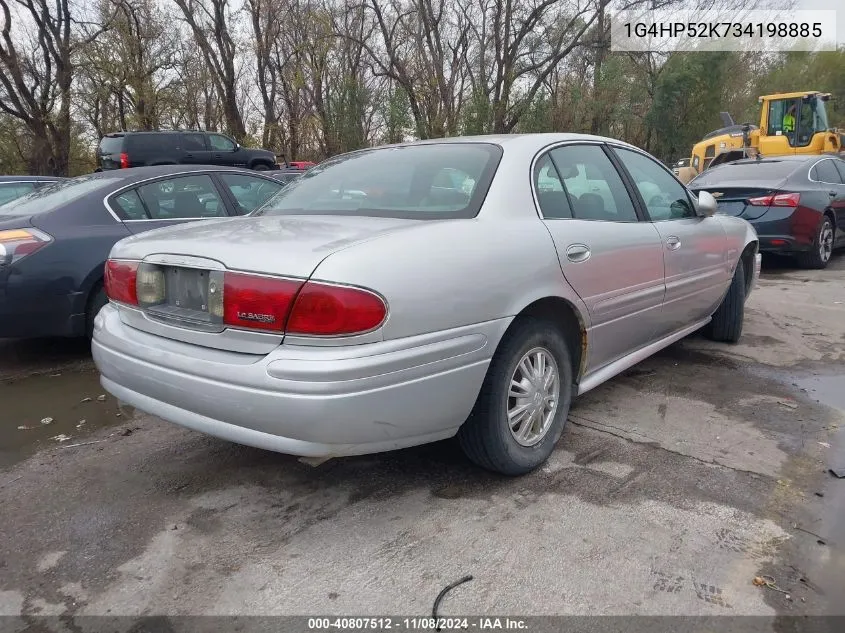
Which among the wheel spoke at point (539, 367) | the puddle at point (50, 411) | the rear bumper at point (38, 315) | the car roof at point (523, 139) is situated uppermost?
the car roof at point (523, 139)

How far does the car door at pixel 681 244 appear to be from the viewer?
3.68 meters

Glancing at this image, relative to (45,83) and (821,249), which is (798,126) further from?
(45,83)

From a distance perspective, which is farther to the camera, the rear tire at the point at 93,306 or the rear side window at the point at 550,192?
the rear tire at the point at 93,306

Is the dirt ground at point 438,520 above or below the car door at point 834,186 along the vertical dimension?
below

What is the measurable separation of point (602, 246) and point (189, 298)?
6.17ft

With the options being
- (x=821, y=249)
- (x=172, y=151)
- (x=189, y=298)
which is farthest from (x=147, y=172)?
(x=172, y=151)

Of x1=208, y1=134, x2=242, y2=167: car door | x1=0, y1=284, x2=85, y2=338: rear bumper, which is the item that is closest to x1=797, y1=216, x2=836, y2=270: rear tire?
x1=0, y1=284, x2=85, y2=338: rear bumper

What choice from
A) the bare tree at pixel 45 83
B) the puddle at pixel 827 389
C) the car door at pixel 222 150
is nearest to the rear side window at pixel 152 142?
the car door at pixel 222 150

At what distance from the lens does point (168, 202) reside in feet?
16.7

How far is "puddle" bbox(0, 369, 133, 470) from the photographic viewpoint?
3.28 metres

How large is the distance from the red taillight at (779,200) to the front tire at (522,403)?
605 centimetres

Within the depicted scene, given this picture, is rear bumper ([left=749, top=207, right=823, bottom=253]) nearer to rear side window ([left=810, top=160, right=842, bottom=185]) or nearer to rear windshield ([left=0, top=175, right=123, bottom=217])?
rear side window ([left=810, top=160, right=842, bottom=185])

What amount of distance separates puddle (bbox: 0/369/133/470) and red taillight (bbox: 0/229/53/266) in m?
0.82

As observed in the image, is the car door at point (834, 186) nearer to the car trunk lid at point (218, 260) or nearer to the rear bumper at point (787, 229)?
the rear bumper at point (787, 229)
